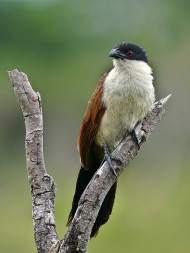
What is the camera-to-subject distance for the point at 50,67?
10586 mm

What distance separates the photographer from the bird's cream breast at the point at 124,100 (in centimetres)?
282

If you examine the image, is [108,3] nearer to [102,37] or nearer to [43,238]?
[102,37]

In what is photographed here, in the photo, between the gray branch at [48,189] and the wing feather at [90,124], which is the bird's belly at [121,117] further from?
the gray branch at [48,189]

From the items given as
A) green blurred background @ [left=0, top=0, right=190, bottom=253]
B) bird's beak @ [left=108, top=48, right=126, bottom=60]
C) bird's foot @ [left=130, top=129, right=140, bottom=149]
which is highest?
green blurred background @ [left=0, top=0, right=190, bottom=253]

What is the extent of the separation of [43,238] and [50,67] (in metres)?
8.41

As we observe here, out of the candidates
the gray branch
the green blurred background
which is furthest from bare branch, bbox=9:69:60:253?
the green blurred background

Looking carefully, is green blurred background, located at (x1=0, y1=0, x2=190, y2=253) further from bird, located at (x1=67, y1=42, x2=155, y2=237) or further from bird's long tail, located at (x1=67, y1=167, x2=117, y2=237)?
bird's long tail, located at (x1=67, y1=167, x2=117, y2=237)

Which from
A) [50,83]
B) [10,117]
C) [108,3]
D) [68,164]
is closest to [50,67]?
[50,83]

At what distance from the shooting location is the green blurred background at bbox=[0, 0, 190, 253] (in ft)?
20.2

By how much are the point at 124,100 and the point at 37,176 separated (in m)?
0.68

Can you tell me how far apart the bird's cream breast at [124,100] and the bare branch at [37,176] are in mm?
485

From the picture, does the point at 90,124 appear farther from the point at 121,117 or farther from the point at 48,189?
the point at 48,189

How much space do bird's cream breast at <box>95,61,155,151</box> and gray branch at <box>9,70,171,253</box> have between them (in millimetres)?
261

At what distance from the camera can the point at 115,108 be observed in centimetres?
283
